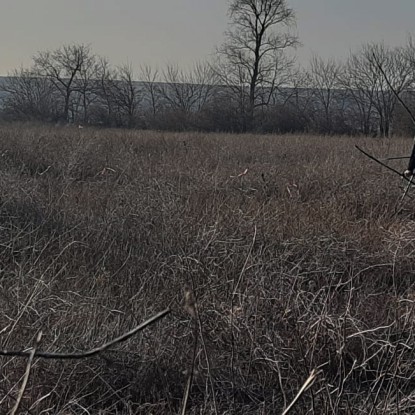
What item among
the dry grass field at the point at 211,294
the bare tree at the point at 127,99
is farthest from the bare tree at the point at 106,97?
the dry grass field at the point at 211,294

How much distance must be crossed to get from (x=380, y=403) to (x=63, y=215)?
329cm

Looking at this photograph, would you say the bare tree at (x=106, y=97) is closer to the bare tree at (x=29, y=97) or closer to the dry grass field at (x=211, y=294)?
the bare tree at (x=29, y=97)

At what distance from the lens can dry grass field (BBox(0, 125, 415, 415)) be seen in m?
2.52

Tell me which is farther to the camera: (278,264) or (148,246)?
(148,246)

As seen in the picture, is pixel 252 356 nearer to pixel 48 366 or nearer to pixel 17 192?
pixel 48 366

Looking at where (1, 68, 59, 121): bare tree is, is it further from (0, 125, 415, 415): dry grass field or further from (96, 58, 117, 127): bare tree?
(0, 125, 415, 415): dry grass field

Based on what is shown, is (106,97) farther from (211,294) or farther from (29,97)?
(211,294)

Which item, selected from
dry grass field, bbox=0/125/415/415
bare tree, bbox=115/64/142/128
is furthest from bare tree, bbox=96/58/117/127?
dry grass field, bbox=0/125/415/415

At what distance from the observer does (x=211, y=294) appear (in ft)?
11.1

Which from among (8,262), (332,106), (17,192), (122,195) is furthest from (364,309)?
(332,106)

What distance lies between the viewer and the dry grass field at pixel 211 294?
2516mm

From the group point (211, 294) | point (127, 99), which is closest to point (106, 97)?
point (127, 99)

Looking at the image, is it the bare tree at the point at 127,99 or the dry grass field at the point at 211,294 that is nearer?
the dry grass field at the point at 211,294

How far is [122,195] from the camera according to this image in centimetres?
583
